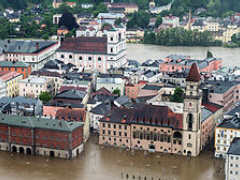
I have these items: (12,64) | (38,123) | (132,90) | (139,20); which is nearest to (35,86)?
(12,64)

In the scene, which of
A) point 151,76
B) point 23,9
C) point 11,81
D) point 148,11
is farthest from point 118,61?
point 23,9

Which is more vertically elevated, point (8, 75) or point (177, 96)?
point (8, 75)

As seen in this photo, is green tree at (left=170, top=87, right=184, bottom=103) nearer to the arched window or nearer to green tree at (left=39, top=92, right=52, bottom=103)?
the arched window

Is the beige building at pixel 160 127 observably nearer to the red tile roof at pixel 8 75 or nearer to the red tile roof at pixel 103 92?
the red tile roof at pixel 103 92


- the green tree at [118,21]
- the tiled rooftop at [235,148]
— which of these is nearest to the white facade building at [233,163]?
the tiled rooftop at [235,148]

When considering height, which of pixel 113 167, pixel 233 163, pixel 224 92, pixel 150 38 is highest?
pixel 150 38

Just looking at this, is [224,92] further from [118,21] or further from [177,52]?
[118,21]
